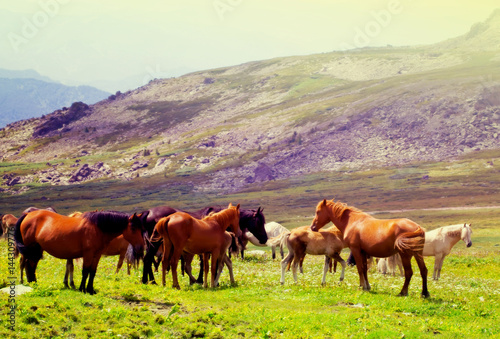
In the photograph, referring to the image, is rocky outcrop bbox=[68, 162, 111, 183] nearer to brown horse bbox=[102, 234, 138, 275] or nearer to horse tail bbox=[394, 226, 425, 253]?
brown horse bbox=[102, 234, 138, 275]

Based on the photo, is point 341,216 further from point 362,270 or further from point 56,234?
point 56,234

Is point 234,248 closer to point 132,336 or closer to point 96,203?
point 132,336

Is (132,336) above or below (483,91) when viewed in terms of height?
below

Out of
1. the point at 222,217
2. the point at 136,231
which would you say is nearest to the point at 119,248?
the point at 136,231

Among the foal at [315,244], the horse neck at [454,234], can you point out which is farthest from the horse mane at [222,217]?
the horse neck at [454,234]

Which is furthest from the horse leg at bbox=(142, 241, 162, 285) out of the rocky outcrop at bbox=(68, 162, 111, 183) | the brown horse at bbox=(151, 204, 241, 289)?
the rocky outcrop at bbox=(68, 162, 111, 183)

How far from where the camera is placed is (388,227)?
821 inches

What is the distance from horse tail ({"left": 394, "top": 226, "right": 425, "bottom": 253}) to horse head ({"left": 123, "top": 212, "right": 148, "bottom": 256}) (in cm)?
1058

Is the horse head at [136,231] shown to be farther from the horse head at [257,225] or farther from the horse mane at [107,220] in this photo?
the horse head at [257,225]

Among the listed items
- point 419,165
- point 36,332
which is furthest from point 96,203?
point 36,332

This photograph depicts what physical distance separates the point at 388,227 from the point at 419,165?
148m

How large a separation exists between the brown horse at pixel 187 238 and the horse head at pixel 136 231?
742mm

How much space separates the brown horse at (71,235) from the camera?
17812mm

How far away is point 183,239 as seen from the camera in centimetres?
2053
